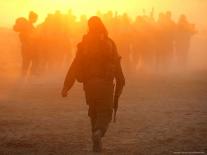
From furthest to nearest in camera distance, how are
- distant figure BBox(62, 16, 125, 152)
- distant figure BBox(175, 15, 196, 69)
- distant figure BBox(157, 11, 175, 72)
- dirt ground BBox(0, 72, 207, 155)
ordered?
distant figure BBox(175, 15, 196, 69), distant figure BBox(157, 11, 175, 72), dirt ground BBox(0, 72, 207, 155), distant figure BBox(62, 16, 125, 152)

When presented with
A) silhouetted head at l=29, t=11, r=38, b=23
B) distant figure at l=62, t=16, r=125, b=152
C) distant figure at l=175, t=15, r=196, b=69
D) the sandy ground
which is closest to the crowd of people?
distant figure at l=175, t=15, r=196, b=69

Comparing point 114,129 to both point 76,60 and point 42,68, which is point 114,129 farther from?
point 42,68

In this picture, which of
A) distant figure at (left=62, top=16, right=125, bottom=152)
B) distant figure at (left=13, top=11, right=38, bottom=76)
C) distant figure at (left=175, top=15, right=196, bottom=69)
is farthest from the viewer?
distant figure at (left=175, top=15, right=196, bottom=69)

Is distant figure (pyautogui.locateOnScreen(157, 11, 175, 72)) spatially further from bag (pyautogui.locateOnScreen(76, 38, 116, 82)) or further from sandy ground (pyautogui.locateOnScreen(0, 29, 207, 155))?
bag (pyautogui.locateOnScreen(76, 38, 116, 82))

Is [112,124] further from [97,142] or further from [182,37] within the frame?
[182,37]

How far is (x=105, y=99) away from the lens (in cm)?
992

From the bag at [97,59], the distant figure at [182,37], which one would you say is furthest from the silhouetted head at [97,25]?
the distant figure at [182,37]

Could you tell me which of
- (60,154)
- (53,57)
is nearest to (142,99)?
(60,154)

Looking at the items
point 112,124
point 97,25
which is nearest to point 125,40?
point 112,124

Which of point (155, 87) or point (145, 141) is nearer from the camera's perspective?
point (145, 141)

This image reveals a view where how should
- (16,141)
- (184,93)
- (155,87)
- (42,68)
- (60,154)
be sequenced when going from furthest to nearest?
1. (42,68)
2. (155,87)
3. (184,93)
4. (16,141)
5. (60,154)

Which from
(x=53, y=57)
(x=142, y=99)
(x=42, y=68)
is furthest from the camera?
(x=53, y=57)

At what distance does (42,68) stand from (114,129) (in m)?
18.8

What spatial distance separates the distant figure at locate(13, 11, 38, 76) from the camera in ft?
86.7
